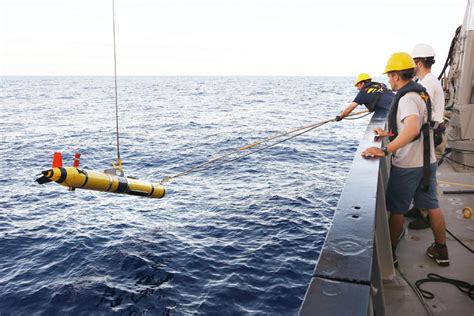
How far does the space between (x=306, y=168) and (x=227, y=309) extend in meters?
12.3

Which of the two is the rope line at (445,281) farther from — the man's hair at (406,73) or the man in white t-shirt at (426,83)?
the man's hair at (406,73)

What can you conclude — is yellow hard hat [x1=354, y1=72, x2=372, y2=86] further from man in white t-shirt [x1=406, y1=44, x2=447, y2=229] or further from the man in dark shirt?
man in white t-shirt [x1=406, y1=44, x2=447, y2=229]

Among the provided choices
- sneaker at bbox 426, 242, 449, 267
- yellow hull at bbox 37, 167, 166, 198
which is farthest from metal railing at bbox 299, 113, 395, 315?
yellow hull at bbox 37, 167, 166, 198

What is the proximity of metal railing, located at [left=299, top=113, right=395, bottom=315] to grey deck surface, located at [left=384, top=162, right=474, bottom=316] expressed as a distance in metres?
1.60

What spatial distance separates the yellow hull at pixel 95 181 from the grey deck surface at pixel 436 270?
630 centimetres

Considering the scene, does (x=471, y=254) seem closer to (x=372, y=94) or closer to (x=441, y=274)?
(x=441, y=274)

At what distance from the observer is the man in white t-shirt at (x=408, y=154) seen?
3.89 m

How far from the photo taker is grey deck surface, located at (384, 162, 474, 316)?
11.8 ft

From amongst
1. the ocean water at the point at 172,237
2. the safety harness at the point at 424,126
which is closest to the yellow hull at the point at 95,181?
the ocean water at the point at 172,237

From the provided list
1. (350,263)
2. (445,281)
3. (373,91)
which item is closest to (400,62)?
(445,281)

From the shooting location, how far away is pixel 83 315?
7.62 meters

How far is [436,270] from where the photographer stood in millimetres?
4344

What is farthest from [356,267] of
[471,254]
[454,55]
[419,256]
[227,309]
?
[454,55]

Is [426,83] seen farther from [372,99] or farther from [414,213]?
[372,99]
